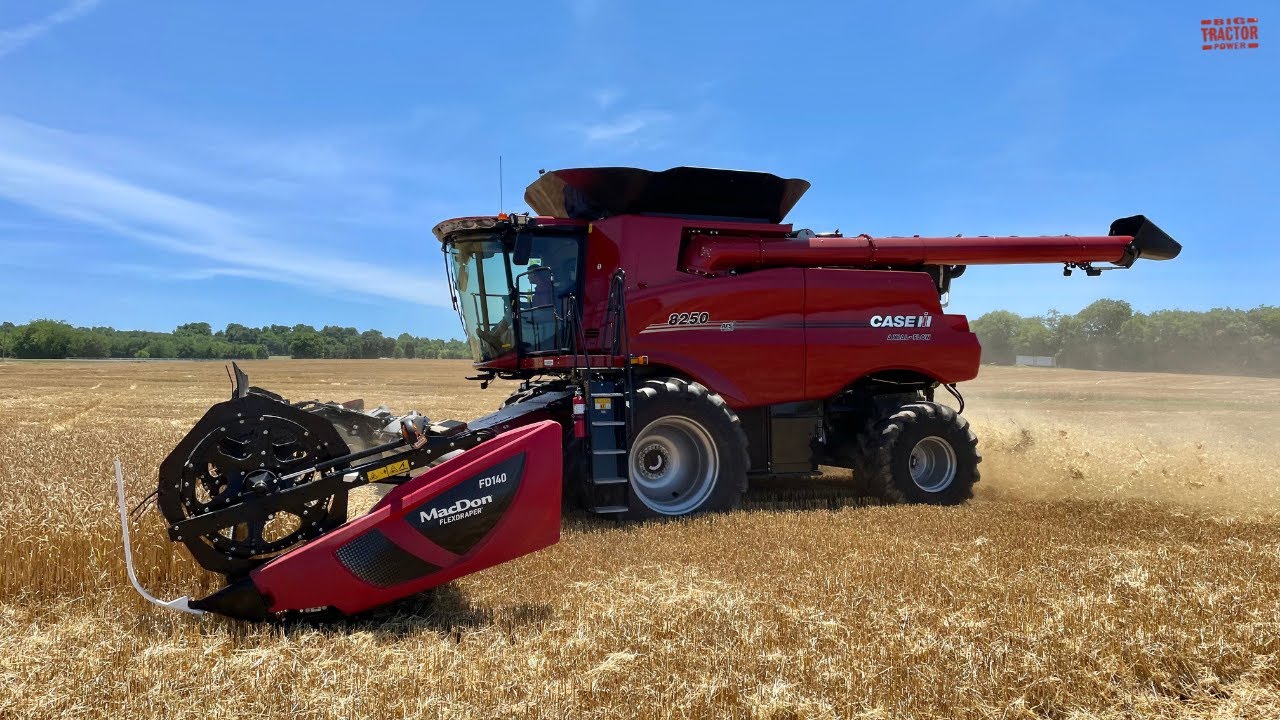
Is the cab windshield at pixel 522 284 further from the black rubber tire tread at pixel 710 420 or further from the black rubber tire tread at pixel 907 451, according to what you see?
the black rubber tire tread at pixel 907 451

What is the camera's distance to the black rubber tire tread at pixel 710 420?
6.73m

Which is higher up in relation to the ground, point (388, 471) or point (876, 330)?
point (876, 330)

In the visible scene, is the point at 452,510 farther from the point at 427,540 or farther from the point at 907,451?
the point at 907,451

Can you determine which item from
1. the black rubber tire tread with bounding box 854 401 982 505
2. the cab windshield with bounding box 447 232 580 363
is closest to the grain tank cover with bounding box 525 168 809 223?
the cab windshield with bounding box 447 232 580 363

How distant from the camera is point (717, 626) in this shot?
3750 millimetres

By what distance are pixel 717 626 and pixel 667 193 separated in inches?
177

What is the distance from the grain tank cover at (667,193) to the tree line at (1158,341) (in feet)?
116

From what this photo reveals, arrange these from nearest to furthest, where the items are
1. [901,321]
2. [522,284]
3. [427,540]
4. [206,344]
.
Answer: [427,540] < [522,284] < [901,321] < [206,344]

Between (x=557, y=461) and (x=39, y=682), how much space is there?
2.31 m

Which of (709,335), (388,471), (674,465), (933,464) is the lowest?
(933,464)

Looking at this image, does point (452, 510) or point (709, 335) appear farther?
point (709, 335)

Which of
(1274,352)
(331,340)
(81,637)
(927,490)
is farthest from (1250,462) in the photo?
(331,340)

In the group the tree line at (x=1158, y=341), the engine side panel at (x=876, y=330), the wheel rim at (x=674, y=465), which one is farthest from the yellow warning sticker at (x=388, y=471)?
the tree line at (x=1158, y=341)

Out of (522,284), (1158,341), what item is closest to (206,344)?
(1158,341)
